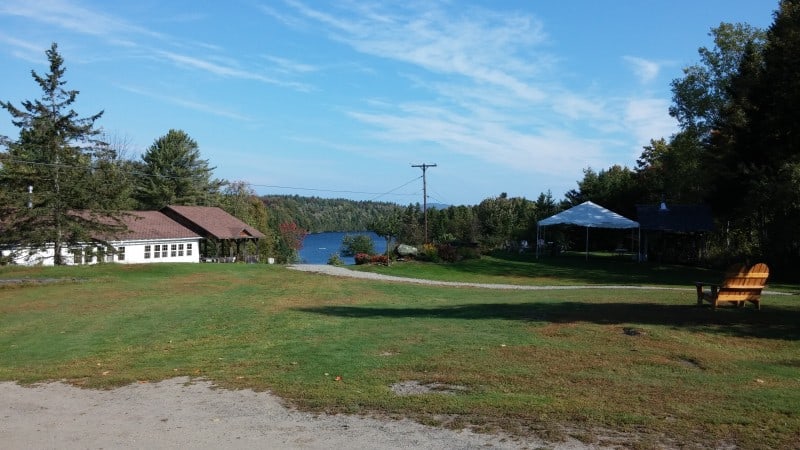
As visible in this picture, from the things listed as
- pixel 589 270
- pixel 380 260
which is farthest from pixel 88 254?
pixel 589 270

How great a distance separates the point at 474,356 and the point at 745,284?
770 cm

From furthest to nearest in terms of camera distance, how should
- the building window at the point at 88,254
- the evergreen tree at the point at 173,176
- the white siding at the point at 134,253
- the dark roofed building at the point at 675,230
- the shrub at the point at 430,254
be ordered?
the evergreen tree at the point at 173,176, the building window at the point at 88,254, the white siding at the point at 134,253, the dark roofed building at the point at 675,230, the shrub at the point at 430,254

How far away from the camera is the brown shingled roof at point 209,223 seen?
57438 millimetres

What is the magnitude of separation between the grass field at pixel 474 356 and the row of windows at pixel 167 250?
115ft

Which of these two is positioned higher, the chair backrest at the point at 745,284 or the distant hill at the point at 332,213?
the distant hill at the point at 332,213

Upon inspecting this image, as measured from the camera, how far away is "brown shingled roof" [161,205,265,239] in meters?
57.4

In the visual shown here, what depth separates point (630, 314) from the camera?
1287cm

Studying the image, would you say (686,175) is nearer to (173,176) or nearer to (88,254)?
(88,254)

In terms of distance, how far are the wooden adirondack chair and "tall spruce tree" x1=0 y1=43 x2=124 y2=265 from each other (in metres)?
36.1

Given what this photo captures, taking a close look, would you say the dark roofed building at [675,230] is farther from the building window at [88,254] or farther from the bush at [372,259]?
the building window at [88,254]

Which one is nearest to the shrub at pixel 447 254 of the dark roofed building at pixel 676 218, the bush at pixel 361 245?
the dark roofed building at pixel 676 218

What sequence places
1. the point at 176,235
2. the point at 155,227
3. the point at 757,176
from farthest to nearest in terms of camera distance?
1. the point at 176,235
2. the point at 155,227
3. the point at 757,176

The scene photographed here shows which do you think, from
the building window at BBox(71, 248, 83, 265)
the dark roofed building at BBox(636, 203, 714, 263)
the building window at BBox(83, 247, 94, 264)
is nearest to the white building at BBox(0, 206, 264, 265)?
the building window at BBox(83, 247, 94, 264)

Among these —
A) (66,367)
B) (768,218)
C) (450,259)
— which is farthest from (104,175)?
(768,218)
